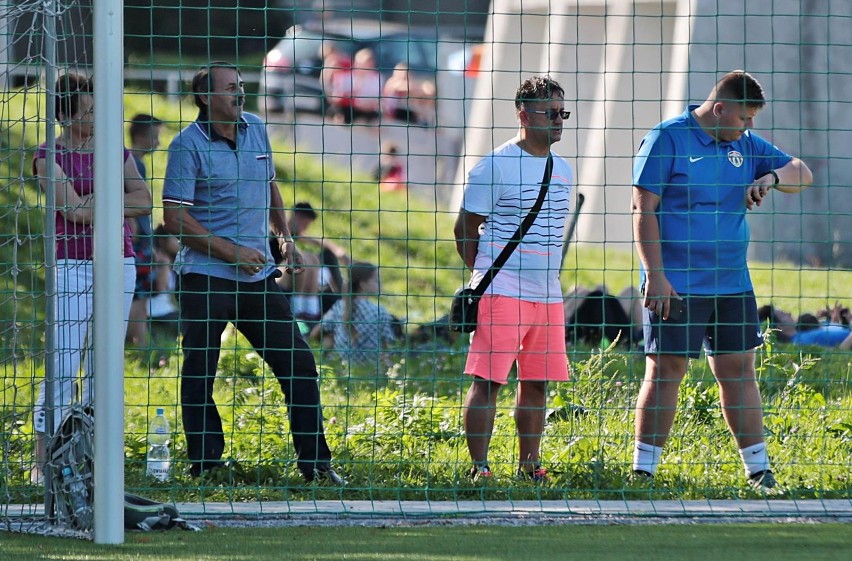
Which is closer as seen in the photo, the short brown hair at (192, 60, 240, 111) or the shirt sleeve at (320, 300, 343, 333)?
the short brown hair at (192, 60, 240, 111)

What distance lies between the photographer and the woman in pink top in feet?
17.0

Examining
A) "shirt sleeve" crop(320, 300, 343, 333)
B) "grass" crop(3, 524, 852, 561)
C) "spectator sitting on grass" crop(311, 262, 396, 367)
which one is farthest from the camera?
"shirt sleeve" crop(320, 300, 343, 333)

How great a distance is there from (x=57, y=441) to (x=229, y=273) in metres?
1.20

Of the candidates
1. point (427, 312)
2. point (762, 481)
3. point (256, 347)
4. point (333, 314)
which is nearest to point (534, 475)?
point (762, 481)

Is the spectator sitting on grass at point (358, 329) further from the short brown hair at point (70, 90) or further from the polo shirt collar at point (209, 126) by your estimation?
the short brown hair at point (70, 90)

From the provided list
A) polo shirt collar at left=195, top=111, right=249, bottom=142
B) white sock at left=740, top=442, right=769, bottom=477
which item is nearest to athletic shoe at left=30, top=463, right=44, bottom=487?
polo shirt collar at left=195, top=111, right=249, bottom=142

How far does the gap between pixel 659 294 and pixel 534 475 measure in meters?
0.93

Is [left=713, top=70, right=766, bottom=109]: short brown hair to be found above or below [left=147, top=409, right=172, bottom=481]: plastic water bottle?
above

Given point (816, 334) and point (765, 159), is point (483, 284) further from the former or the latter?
point (816, 334)

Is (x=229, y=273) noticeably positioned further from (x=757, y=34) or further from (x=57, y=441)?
(x=757, y=34)

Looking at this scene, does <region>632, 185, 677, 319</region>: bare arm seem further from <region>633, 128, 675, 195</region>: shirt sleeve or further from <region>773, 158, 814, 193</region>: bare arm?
<region>773, 158, 814, 193</region>: bare arm

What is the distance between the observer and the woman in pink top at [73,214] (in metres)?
5.18

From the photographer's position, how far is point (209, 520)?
4973 mm

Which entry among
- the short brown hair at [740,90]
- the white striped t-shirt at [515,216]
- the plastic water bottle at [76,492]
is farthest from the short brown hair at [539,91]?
the plastic water bottle at [76,492]
